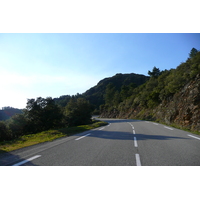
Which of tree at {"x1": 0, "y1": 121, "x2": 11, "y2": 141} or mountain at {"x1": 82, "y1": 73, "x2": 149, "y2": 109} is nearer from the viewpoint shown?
tree at {"x1": 0, "y1": 121, "x2": 11, "y2": 141}

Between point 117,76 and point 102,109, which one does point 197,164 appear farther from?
point 117,76

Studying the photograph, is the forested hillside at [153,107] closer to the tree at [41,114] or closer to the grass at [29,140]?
the tree at [41,114]

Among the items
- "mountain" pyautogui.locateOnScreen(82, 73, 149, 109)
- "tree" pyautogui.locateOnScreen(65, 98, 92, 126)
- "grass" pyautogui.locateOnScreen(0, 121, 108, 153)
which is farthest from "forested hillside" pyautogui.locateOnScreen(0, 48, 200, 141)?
"mountain" pyautogui.locateOnScreen(82, 73, 149, 109)

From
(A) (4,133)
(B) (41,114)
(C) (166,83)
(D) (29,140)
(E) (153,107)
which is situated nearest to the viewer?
(D) (29,140)

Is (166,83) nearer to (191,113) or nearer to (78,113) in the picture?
(191,113)

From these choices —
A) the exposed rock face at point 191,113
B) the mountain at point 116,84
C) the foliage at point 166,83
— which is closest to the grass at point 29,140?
the exposed rock face at point 191,113

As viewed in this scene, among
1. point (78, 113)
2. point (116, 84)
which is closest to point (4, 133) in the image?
point (78, 113)

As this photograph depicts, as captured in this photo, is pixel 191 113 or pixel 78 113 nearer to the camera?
pixel 191 113

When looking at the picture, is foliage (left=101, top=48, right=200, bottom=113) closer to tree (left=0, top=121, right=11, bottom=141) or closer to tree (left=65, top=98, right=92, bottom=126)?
tree (left=65, top=98, right=92, bottom=126)
